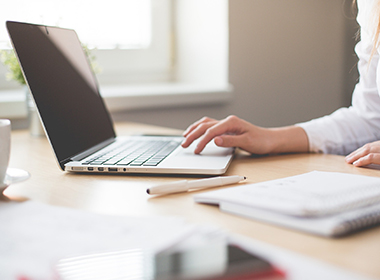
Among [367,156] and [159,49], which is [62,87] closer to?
[367,156]

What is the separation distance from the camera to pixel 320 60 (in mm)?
1988

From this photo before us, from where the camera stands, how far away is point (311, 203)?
45 centimetres

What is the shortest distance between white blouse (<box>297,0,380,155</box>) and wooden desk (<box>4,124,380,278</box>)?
82mm

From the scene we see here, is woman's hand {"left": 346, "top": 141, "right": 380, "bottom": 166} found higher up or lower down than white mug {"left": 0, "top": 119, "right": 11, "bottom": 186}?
lower down

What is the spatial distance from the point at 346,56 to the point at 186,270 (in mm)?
1932

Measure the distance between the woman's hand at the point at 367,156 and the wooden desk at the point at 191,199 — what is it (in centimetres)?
1

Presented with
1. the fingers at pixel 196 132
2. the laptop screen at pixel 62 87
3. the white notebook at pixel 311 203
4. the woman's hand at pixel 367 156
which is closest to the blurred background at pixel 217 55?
the laptop screen at pixel 62 87

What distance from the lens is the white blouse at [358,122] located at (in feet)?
3.06

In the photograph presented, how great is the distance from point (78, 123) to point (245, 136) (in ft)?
1.07

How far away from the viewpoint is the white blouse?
93 centimetres

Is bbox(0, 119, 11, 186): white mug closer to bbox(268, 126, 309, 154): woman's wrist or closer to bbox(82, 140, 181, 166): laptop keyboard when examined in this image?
bbox(82, 140, 181, 166): laptop keyboard

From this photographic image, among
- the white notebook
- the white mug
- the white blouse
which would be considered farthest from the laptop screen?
the white blouse

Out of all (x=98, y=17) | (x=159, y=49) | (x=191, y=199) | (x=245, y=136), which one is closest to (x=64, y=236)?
(x=191, y=199)

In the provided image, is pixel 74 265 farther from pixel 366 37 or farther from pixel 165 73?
pixel 165 73
